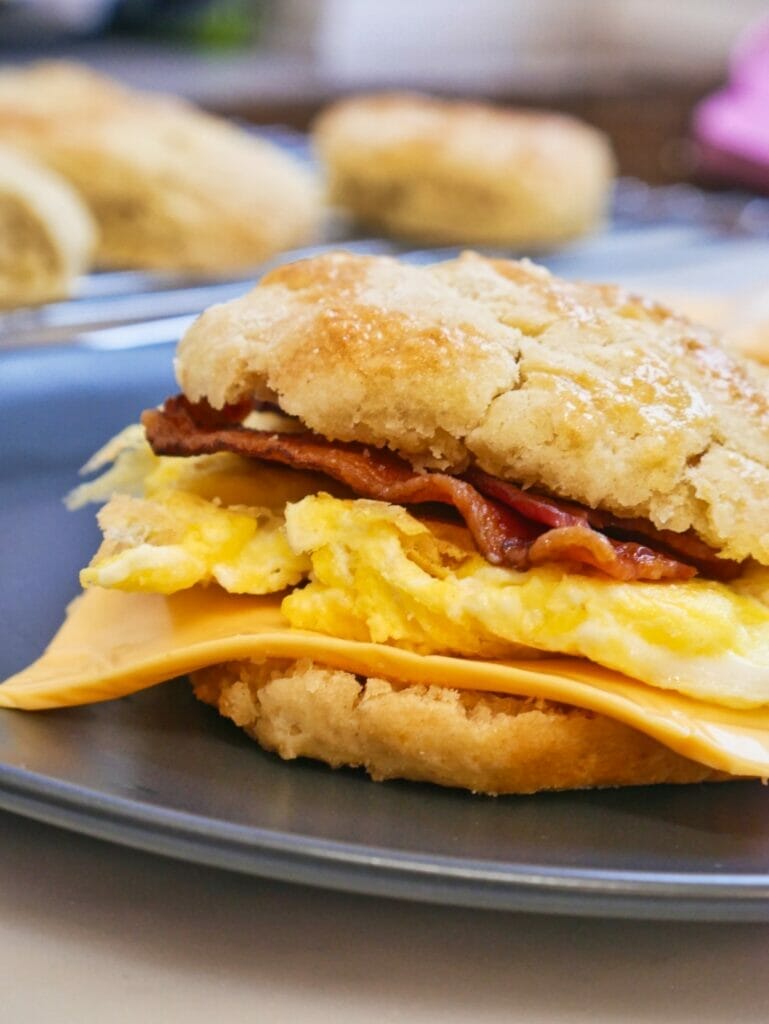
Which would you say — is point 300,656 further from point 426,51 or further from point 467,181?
point 426,51

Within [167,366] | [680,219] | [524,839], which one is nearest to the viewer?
[524,839]

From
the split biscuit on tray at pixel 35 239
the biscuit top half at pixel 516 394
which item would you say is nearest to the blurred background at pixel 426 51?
the split biscuit on tray at pixel 35 239

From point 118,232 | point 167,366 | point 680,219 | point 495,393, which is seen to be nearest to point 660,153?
point 680,219

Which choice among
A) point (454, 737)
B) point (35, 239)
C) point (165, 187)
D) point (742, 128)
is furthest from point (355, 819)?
point (742, 128)

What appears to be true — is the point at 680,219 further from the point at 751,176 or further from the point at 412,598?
the point at 412,598

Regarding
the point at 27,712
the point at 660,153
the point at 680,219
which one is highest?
the point at 660,153

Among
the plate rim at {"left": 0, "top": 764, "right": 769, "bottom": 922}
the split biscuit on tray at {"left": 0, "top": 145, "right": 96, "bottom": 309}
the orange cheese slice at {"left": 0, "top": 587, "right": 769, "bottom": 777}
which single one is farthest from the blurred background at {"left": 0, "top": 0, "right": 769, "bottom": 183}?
the plate rim at {"left": 0, "top": 764, "right": 769, "bottom": 922}
